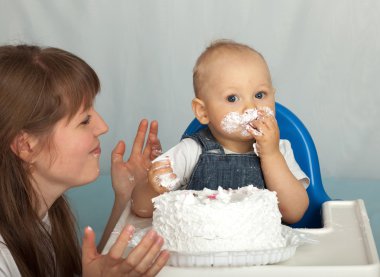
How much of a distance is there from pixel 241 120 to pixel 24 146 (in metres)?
0.45

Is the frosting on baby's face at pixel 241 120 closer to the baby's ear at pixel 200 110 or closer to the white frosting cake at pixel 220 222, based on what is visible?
the baby's ear at pixel 200 110

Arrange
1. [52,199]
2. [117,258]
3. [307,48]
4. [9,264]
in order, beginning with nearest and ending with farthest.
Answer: [117,258] < [9,264] < [52,199] < [307,48]

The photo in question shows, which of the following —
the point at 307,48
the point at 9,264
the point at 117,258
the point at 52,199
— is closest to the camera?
the point at 117,258

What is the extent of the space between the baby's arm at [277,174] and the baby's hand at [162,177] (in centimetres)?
19

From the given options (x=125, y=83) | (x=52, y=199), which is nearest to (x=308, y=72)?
(x=125, y=83)

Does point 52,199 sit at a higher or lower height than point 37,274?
higher

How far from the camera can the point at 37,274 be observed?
1.63 meters

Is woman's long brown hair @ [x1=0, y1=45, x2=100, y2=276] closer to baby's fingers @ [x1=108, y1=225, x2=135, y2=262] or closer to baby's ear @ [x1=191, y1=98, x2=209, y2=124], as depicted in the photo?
baby's ear @ [x1=191, y1=98, x2=209, y2=124]

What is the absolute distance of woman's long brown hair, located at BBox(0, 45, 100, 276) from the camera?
5.06 feet

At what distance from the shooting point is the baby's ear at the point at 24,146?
158 cm

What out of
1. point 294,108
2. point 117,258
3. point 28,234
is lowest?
point 294,108

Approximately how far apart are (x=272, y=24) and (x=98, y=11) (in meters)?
0.70

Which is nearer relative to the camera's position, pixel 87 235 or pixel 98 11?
pixel 87 235

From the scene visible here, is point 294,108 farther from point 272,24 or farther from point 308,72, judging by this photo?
point 272,24
